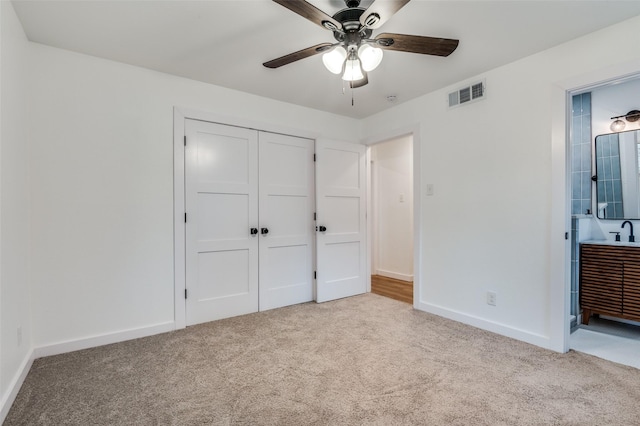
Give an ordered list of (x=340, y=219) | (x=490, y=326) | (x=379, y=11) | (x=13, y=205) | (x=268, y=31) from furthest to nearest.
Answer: (x=340, y=219), (x=490, y=326), (x=268, y=31), (x=13, y=205), (x=379, y=11)

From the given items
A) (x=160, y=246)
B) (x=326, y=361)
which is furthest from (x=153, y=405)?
(x=160, y=246)

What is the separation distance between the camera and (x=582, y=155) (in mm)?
3332

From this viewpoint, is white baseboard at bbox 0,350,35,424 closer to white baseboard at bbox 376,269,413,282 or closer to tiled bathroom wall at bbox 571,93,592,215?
white baseboard at bbox 376,269,413,282

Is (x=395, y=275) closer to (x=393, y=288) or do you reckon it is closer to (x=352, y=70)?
(x=393, y=288)

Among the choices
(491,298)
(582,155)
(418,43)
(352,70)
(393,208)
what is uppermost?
(418,43)

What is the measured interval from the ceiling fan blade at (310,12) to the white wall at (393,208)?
3.28 m

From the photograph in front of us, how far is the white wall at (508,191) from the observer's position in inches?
92.6

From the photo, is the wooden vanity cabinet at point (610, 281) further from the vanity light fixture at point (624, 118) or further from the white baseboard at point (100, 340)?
the white baseboard at point (100, 340)

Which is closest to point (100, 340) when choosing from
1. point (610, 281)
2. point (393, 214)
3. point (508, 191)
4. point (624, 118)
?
point (508, 191)

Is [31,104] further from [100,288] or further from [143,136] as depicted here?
[100,288]

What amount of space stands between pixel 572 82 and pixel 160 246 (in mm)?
3662

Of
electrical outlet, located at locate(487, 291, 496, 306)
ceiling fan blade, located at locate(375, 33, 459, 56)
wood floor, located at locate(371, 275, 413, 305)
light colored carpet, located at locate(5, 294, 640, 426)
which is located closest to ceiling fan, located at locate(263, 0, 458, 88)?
ceiling fan blade, located at locate(375, 33, 459, 56)

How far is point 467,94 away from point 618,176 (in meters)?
1.85

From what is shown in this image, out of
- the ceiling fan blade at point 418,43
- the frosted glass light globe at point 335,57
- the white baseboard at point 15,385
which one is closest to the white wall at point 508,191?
the ceiling fan blade at point 418,43
